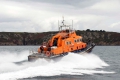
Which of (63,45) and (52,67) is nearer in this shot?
(52,67)

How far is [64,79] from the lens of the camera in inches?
994

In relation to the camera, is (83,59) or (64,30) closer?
(83,59)

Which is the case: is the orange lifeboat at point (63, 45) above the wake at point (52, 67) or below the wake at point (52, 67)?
above

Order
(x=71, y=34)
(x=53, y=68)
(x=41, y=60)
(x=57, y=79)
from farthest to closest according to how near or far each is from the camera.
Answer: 1. (x=71, y=34)
2. (x=41, y=60)
3. (x=53, y=68)
4. (x=57, y=79)

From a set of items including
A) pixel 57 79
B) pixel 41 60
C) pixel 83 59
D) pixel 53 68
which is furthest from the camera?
pixel 83 59

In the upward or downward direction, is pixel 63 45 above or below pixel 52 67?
above

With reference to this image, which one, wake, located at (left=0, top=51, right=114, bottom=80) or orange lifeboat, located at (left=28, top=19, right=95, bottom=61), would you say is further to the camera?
orange lifeboat, located at (left=28, top=19, right=95, bottom=61)

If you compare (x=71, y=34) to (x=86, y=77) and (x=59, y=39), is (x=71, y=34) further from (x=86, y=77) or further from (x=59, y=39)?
(x=86, y=77)

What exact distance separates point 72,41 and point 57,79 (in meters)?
13.7

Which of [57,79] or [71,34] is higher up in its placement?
[71,34]

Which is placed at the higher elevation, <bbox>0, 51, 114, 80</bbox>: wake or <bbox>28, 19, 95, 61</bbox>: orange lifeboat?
<bbox>28, 19, 95, 61</bbox>: orange lifeboat

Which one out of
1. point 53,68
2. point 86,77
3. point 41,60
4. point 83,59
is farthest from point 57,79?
point 83,59

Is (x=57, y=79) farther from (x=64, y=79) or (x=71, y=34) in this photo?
(x=71, y=34)

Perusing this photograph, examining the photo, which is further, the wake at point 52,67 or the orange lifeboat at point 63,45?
the orange lifeboat at point 63,45
